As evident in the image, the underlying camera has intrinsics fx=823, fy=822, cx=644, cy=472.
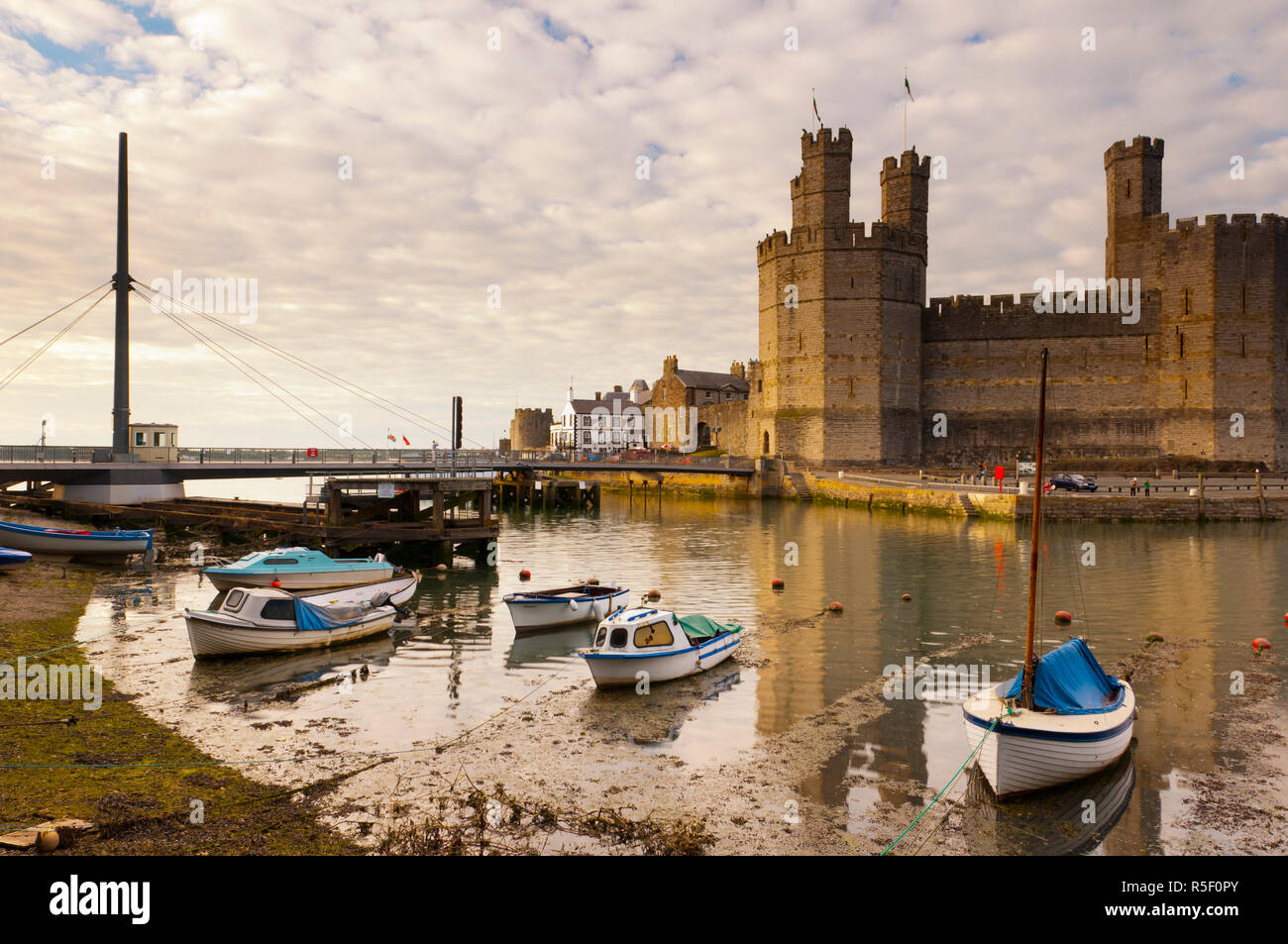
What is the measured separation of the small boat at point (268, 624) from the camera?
687 inches

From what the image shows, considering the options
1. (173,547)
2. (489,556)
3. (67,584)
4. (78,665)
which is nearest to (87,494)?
(173,547)

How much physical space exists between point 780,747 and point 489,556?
24943 mm

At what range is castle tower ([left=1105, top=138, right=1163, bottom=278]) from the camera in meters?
66.9

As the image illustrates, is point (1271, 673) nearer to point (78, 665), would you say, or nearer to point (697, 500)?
point (78, 665)

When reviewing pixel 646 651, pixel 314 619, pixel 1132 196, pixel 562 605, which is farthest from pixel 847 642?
pixel 1132 196

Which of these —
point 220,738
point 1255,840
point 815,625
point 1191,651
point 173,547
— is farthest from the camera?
point 173,547

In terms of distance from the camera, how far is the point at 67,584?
24984mm

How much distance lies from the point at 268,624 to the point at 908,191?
2618 inches

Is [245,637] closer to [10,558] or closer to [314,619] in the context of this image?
[314,619]

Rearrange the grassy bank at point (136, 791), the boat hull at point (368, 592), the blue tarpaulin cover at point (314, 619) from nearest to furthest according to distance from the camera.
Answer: the grassy bank at point (136, 791)
the blue tarpaulin cover at point (314, 619)
the boat hull at point (368, 592)

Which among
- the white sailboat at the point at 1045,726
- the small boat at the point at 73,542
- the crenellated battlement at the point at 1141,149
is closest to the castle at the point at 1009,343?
the crenellated battlement at the point at 1141,149

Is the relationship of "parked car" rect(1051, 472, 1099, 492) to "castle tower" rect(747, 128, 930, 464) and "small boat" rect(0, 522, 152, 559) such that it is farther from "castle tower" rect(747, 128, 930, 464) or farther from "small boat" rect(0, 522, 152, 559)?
"small boat" rect(0, 522, 152, 559)

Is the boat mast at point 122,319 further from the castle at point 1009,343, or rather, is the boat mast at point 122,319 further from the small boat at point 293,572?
the castle at point 1009,343

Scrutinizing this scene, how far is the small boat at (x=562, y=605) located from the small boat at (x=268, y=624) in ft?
12.1
